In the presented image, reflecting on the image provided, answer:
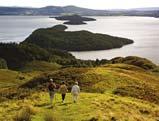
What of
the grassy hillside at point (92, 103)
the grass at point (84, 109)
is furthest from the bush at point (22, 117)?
the grass at point (84, 109)

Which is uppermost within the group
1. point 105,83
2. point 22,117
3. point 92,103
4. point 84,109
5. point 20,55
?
point 22,117

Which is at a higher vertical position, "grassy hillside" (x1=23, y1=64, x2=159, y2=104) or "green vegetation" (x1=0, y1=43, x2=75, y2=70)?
"grassy hillside" (x1=23, y1=64, x2=159, y2=104)

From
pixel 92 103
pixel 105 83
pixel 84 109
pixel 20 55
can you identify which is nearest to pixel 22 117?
pixel 84 109

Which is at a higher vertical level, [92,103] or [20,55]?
[92,103]

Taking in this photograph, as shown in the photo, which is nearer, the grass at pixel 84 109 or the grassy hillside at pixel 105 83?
the grass at pixel 84 109

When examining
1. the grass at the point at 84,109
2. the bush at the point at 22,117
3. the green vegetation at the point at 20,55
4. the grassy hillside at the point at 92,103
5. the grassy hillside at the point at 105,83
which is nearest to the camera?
the bush at the point at 22,117

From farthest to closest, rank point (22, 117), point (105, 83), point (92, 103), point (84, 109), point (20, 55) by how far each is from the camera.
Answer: point (20, 55)
point (105, 83)
point (92, 103)
point (84, 109)
point (22, 117)

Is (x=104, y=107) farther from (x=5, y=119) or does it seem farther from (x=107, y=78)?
(x=107, y=78)

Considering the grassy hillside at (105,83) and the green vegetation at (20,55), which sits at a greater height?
the grassy hillside at (105,83)

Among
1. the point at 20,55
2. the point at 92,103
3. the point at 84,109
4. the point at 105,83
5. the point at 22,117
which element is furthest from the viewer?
the point at 20,55

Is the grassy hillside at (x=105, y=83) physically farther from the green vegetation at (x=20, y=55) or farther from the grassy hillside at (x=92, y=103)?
the green vegetation at (x=20, y=55)

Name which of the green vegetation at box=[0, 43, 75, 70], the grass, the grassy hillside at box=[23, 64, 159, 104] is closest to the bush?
the grass

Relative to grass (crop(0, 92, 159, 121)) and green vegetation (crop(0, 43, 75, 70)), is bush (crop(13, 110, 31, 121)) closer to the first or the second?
grass (crop(0, 92, 159, 121))

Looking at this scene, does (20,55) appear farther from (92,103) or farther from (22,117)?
(22,117)
